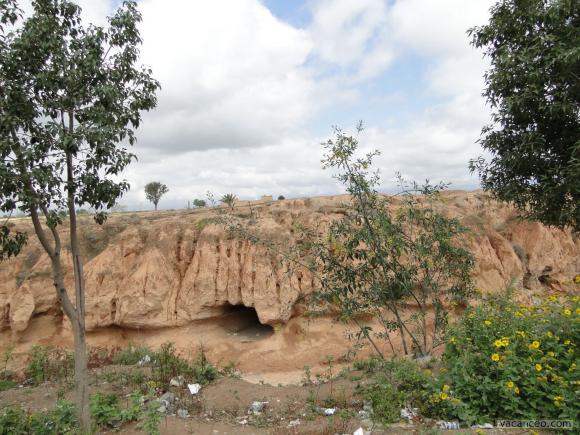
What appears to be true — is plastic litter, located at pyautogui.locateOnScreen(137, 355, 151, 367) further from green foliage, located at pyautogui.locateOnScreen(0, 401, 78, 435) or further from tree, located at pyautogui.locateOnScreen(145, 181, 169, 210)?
tree, located at pyautogui.locateOnScreen(145, 181, 169, 210)

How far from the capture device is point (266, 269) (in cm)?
1344

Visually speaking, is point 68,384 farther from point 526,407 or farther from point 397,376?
point 526,407

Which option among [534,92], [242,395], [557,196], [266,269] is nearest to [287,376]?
[266,269]

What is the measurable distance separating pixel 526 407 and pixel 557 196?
3.02m

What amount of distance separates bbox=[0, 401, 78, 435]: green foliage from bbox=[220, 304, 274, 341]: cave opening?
8485 millimetres

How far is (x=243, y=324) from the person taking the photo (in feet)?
47.2

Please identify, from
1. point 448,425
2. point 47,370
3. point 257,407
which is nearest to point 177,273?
point 47,370

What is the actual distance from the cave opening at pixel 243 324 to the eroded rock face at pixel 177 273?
56 cm

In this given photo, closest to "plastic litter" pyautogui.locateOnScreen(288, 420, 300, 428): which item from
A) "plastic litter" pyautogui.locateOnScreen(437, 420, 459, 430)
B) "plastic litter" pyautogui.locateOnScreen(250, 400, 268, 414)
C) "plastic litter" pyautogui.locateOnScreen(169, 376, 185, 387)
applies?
"plastic litter" pyautogui.locateOnScreen(250, 400, 268, 414)

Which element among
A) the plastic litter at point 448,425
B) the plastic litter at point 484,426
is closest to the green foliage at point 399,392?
the plastic litter at point 448,425

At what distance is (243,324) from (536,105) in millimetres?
11306

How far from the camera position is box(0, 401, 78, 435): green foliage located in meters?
4.67

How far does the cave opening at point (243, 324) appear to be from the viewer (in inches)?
534

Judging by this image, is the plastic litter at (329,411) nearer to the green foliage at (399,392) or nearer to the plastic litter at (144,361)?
the green foliage at (399,392)
